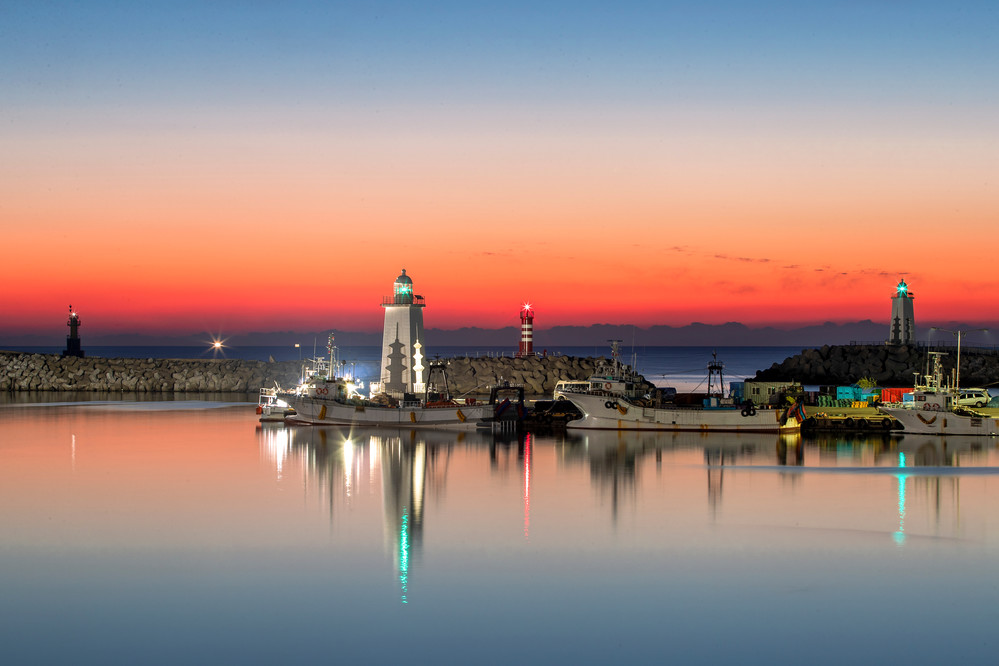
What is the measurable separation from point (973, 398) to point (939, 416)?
5.11 m

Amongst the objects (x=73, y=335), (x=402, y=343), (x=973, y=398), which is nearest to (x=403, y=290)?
(x=402, y=343)

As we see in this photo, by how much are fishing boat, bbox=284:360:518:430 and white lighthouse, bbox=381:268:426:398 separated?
103 inches

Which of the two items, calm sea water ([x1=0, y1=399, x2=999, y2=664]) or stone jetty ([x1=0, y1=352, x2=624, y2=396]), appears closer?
calm sea water ([x1=0, y1=399, x2=999, y2=664])

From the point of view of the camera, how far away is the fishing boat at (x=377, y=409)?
45375 mm

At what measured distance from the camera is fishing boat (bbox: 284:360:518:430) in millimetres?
45375

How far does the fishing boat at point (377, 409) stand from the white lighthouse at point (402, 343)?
2605mm

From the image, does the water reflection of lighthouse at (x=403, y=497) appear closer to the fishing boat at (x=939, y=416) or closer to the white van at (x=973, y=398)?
the fishing boat at (x=939, y=416)

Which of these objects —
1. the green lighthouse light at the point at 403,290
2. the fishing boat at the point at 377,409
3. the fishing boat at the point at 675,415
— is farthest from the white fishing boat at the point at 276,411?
the fishing boat at the point at 675,415

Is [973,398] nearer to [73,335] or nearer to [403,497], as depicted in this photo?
[403,497]

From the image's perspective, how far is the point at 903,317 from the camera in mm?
84250

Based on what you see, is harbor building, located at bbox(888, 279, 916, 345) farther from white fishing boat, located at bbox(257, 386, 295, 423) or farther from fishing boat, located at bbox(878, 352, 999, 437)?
white fishing boat, located at bbox(257, 386, 295, 423)

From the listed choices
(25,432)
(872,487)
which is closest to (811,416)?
(872,487)

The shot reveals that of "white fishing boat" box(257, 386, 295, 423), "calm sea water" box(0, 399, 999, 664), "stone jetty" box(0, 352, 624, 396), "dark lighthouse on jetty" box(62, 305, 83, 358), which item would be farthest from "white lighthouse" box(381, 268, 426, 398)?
"dark lighthouse on jetty" box(62, 305, 83, 358)

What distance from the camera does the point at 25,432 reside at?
148ft
